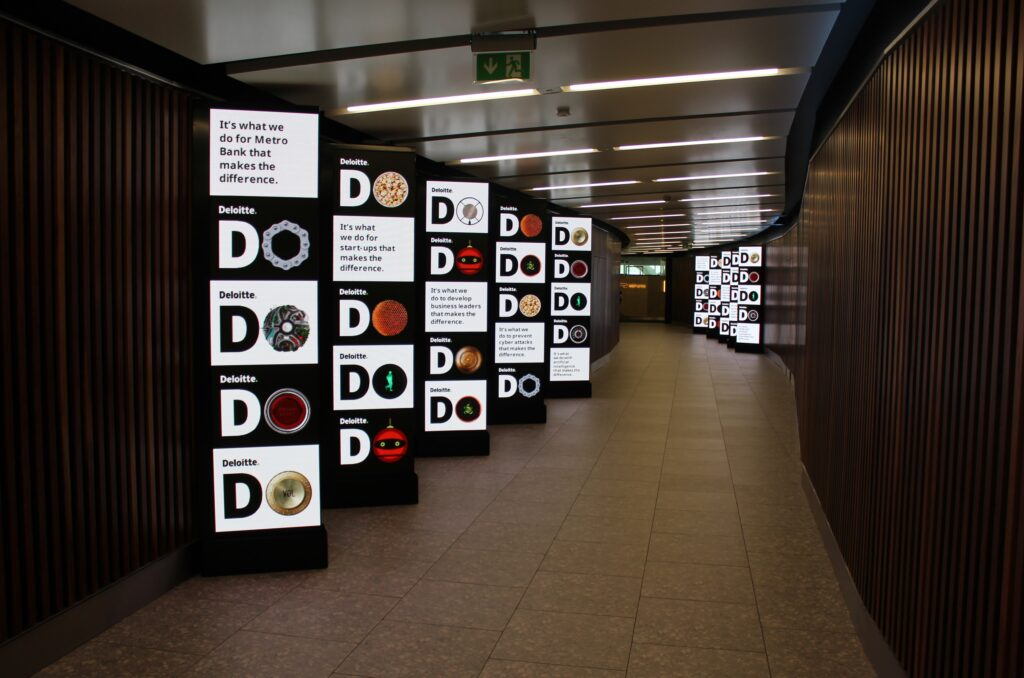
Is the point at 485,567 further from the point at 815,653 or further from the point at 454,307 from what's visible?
the point at 454,307

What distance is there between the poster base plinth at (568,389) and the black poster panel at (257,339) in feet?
26.0

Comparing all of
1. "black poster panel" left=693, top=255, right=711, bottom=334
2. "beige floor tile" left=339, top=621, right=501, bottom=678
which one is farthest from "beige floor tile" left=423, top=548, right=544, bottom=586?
"black poster panel" left=693, top=255, right=711, bottom=334

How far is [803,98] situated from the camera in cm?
694

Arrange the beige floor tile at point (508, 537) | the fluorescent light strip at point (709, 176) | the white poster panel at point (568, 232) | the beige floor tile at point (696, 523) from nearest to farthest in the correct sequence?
1. the beige floor tile at point (508, 537)
2. the beige floor tile at point (696, 523)
3. the fluorescent light strip at point (709, 176)
4. the white poster panel at point (568, 232)

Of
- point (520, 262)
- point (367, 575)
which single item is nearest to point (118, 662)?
point (367, 575)

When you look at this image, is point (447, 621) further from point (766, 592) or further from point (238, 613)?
point (766, 592)

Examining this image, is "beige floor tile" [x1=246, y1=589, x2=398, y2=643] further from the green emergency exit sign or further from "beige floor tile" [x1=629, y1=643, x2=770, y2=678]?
the green emergency exit sign

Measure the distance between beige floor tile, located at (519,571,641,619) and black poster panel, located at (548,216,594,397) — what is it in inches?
303

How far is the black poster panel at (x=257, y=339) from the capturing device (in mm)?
4957

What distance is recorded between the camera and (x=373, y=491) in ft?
21.7

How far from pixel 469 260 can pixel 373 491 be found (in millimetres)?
2647

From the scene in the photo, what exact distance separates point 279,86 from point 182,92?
138 cm

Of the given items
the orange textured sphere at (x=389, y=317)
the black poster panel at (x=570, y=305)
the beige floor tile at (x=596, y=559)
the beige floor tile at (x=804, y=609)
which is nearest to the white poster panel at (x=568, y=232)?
the black poster panel at (x=570, y=305)

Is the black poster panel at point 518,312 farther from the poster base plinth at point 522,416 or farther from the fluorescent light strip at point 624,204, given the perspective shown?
the fluorescent light strip at point 624,204
